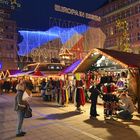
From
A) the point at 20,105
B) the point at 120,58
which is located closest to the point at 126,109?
the point at 120,58

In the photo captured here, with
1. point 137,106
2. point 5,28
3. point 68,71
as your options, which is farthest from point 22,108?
point 5,28

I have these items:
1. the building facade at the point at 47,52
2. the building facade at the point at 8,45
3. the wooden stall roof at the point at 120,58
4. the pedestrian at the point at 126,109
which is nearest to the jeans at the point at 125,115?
the pedestrian at the point at 126,109

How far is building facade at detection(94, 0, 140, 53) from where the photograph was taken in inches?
2458

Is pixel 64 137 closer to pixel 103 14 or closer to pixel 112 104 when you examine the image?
pixel 112 104

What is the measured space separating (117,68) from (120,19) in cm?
4842

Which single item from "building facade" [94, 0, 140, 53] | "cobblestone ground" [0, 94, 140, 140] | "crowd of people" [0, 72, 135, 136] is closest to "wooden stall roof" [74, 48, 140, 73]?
"crowd of people" [0, 72, 135, 136]

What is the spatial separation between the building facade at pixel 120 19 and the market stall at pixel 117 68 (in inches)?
1595

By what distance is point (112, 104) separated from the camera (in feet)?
41.5

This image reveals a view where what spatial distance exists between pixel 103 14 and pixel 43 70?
4405 centimetres

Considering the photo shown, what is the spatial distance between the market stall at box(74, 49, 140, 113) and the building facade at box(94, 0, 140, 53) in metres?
40.5

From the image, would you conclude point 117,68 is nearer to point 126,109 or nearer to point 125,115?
point 126,109

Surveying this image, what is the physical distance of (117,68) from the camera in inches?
678

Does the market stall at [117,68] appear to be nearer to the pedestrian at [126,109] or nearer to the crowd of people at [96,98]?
the crowd of people at [96,98]

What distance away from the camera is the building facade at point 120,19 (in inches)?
2458
